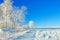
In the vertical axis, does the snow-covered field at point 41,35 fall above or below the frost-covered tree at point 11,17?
below

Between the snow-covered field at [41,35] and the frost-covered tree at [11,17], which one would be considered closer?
the snow-covered field at [41,35]

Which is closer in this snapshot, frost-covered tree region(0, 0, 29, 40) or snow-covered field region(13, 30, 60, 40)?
snow-covered field region(13, 30, 60, 40)

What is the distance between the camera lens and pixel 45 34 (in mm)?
3672

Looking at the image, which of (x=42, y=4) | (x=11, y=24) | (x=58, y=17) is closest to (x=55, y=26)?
(x=58, y=17)

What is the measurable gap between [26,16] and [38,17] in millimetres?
202

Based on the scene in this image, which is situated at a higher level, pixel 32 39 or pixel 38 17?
pixel 38 17

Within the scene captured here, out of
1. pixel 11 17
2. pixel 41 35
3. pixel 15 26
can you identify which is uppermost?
pixel 11 17

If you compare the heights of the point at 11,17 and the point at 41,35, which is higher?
the point at 11,17

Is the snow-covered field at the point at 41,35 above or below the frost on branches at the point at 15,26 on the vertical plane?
below

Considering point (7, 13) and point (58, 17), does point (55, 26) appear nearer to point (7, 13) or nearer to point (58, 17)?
point (58, 17)

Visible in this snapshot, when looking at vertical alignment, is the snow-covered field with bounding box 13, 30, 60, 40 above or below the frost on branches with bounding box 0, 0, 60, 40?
below

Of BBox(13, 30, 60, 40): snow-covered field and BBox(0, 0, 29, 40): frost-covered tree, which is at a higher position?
BBox(0, 0, 29, 40): frost-covered tree

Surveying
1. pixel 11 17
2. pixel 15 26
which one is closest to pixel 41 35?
pixel 15 26

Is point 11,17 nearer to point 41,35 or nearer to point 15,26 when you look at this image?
point 15,26
